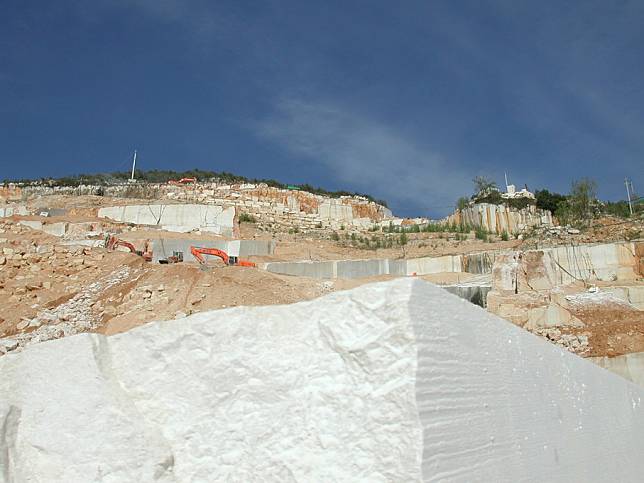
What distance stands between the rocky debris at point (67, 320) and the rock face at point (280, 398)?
1300cm

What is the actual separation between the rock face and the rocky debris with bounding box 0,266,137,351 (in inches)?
512

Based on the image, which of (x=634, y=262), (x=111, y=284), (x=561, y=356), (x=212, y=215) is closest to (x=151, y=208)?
(x=212, y=215)

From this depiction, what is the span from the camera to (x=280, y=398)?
9.66 feet

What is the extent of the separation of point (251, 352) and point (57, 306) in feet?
53.9

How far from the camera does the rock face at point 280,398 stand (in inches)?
106

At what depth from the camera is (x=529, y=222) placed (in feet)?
132

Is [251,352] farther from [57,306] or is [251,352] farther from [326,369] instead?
[57,306]

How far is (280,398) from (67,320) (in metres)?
15.5

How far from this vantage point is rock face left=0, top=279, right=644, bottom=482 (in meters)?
2.69

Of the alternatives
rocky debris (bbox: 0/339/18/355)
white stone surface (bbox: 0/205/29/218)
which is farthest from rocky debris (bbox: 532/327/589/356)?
white stone surface (bbox: 0/205/29/218)

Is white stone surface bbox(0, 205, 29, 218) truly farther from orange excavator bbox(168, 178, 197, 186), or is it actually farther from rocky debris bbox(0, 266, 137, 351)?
rocky debris bbox(0, 266, 137, 351)

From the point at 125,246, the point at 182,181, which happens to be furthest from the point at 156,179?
the point at 125,246

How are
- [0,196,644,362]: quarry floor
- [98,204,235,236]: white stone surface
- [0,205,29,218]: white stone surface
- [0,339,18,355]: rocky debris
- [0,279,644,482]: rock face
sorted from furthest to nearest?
[0,205,29,218]: white stone surface
[98,204,235,236]: white stone surface
[0,196,644,362]: quarry floor
[0,339,18,355]: rocky debris
[0,279,644,482]: rock face

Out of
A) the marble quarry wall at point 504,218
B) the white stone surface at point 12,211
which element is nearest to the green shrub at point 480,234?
the marble quarry wall at point 504,218
